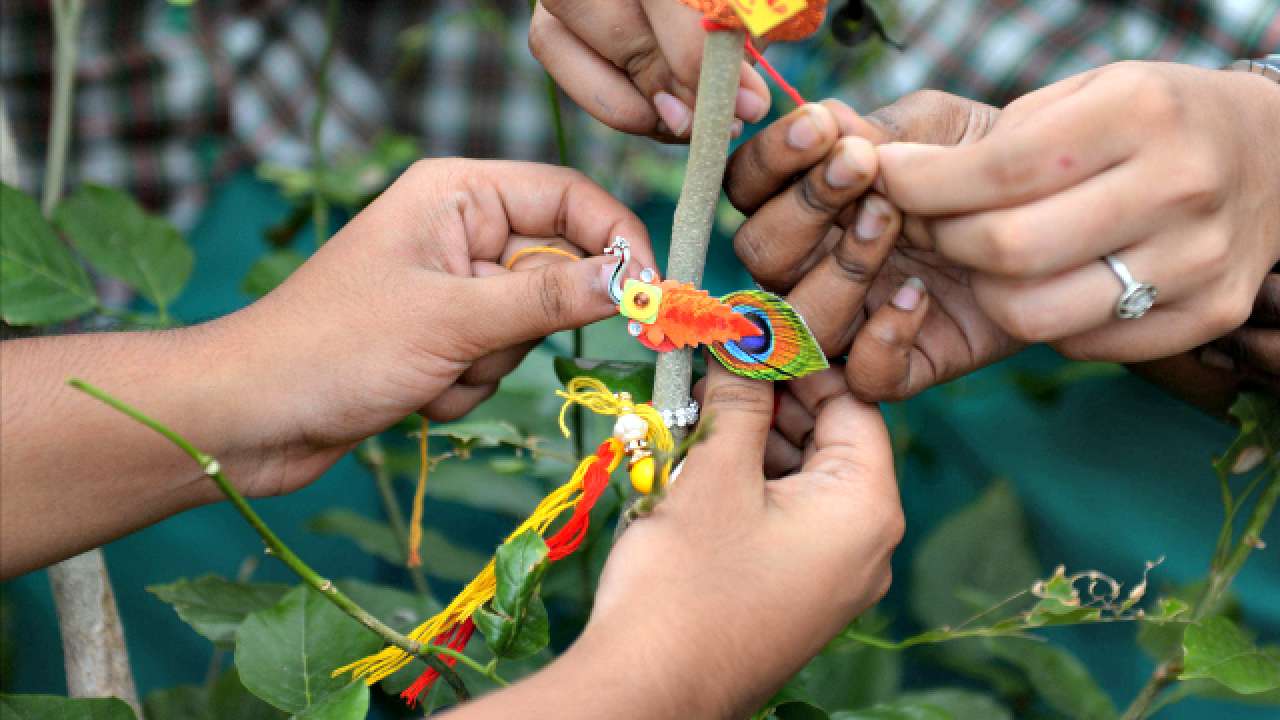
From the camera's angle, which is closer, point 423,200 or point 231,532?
point 423,200

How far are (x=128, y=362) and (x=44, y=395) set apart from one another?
8 centimetres

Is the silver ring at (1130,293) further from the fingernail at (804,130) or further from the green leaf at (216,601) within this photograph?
the green leaf at (216,601)

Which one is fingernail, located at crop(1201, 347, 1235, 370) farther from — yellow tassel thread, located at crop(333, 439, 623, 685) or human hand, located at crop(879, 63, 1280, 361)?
yellow tassel thread, located at crop(333, 439, 623, 685)

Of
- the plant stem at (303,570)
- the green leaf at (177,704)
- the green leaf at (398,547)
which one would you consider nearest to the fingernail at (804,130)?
the plant stem at (303,570)

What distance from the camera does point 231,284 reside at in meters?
1.64

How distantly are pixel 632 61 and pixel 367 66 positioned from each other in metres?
1.04

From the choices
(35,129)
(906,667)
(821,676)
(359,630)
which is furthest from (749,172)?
(35,129)

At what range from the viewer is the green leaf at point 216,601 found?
3.15 feet

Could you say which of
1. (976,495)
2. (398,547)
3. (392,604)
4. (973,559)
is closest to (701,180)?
(392,604)

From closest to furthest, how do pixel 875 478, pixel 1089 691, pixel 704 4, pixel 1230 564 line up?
pixel 704 4 → pixel 875 478 → pixel 1230 564 → pixel 1089 691

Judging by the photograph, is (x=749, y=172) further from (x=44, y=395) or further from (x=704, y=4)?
(x=44, y=395)

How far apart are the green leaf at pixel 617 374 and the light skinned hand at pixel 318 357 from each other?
0.05 metres

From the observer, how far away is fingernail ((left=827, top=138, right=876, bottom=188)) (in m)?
0.77

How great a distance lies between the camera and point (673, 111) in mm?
882
